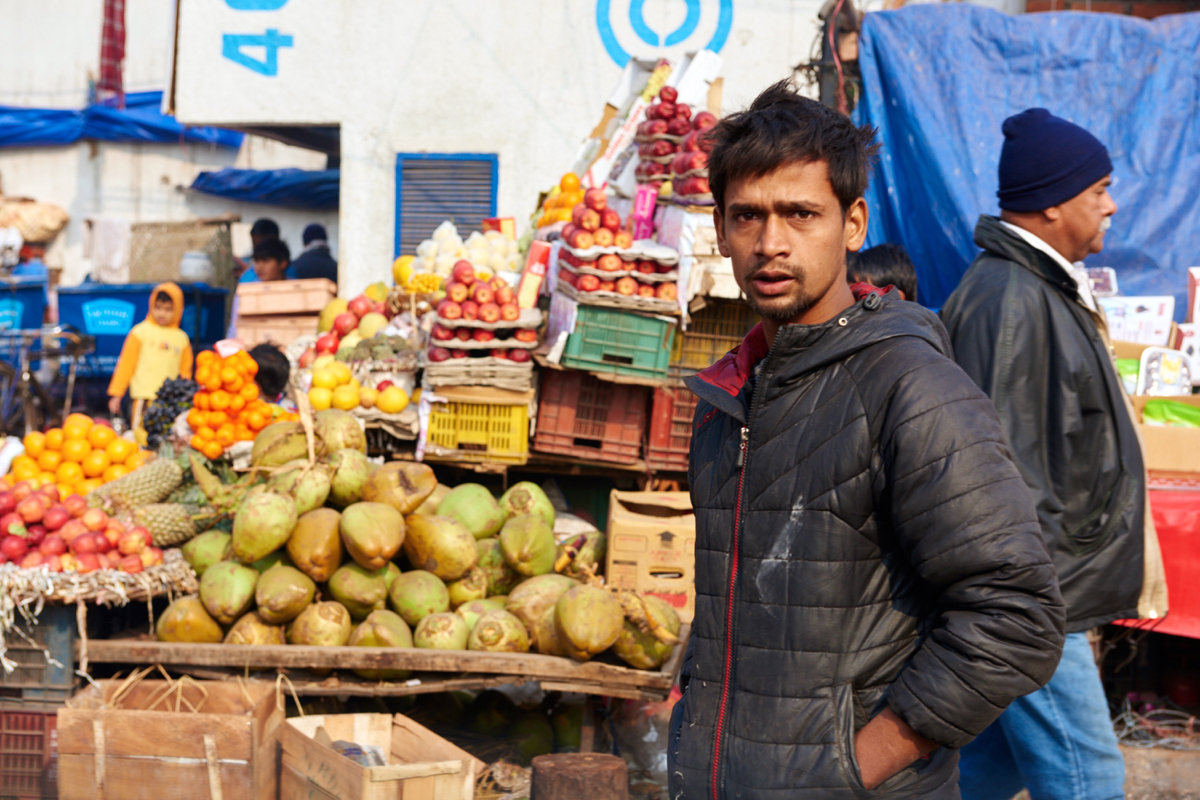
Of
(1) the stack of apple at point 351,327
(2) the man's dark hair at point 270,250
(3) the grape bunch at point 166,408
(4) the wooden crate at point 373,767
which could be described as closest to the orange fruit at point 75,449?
(3) the grape bunch at point 166,408

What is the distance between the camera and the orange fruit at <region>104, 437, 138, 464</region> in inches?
223

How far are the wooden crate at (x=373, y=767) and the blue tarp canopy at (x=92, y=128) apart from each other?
1223 cm

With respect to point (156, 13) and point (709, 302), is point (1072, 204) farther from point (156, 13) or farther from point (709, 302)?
point (156, 13)

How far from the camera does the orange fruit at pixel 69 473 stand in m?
5.54

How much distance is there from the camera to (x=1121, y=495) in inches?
111

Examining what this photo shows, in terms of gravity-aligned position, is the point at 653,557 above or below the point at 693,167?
below

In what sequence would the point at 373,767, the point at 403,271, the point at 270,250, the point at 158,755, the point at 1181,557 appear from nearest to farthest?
the point at 373,767
the point at 158,755
the point at 1181,557
the point at 403,271
the point at 270,250

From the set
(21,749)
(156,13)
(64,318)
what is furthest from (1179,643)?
(156,13)

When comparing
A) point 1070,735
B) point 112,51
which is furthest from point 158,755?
point 112,51

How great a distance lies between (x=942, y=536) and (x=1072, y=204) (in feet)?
6.28

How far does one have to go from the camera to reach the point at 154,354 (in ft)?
27.9

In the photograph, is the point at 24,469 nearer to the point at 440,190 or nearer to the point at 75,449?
the point at 75,449

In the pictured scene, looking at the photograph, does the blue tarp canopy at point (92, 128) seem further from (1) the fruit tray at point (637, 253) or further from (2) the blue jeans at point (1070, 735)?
(2) the blue jeans at point (1070, 735)

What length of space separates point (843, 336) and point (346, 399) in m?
4.96
